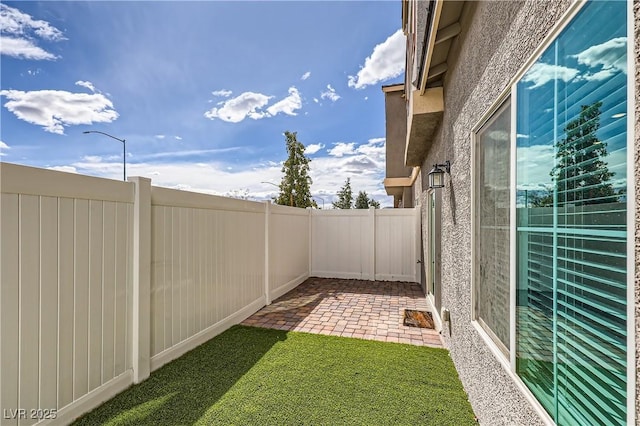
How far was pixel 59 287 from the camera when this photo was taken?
8.77 ft

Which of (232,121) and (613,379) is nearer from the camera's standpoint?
(613,379)

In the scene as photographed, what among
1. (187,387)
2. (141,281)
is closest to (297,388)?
(187,387)

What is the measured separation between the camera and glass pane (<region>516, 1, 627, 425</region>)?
1120mm

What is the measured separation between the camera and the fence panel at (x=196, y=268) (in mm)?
3896

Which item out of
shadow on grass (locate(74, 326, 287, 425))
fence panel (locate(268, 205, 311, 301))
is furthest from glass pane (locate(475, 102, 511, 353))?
fence panel (locate(268, 205, 311, 301))

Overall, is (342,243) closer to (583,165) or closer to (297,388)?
(297,388)

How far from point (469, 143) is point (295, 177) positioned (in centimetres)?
1949

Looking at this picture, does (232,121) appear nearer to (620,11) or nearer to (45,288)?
(45,288)

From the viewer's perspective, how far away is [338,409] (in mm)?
3041

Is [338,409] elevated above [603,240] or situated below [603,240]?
below

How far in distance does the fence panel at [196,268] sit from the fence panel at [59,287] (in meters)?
0.51

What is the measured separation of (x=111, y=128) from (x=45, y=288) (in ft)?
61.2

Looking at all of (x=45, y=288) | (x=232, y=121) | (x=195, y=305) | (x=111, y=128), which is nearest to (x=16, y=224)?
(x=45, y=288)

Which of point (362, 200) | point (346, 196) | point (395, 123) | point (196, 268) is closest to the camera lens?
point (196, 268)
